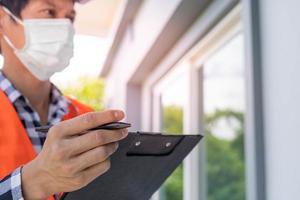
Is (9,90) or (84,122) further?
(9,90)

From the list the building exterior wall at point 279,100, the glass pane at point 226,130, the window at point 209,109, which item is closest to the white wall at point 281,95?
the building exterior wall at point 279,100

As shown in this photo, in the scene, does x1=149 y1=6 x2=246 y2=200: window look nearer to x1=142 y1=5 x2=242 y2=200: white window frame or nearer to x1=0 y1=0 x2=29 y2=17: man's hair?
x1=142 y1=5 x2=242 y2=200: white window frame

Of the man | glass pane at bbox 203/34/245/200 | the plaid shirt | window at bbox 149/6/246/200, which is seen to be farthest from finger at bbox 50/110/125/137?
glass pane at bbox 203/34/245/200

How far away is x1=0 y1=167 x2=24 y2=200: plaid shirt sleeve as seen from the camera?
815mm

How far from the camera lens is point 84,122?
724mm

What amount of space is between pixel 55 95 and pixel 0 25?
338 mm

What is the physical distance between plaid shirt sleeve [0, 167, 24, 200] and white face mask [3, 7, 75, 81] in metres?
0.78

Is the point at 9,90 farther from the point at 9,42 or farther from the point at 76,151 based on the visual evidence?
the point at 76,151

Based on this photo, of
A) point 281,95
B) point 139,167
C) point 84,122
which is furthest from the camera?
point 281,95

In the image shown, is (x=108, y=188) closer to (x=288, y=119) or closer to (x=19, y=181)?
(x=19, y=181)

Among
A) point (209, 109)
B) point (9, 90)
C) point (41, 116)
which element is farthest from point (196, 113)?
point (209, 109)

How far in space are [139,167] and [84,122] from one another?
33 centimetres

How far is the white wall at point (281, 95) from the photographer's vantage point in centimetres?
108

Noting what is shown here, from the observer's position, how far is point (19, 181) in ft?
2.68
